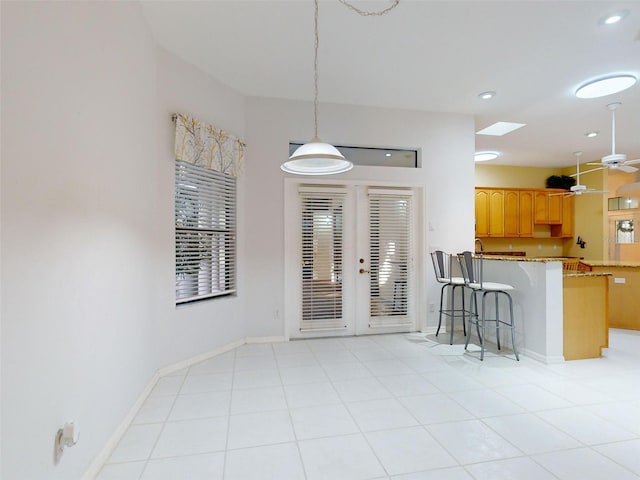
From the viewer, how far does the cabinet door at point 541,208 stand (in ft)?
24.4

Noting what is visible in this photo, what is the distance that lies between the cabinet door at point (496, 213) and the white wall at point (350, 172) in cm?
270

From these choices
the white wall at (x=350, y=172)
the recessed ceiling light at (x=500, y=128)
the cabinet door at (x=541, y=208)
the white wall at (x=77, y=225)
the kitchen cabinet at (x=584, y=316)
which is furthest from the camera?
the cabinet door at (x=541, y=208)

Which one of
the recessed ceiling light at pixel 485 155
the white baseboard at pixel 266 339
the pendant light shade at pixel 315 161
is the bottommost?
the white baseboard at pixel 266 339

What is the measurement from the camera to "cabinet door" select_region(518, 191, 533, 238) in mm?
7320

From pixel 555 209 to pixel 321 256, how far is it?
6.30 m

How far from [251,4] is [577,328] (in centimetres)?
451

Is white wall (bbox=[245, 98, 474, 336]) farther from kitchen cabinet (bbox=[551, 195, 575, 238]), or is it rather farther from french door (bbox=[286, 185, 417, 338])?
kitchen cabinet (bbox=[551, 195, 575, 238])

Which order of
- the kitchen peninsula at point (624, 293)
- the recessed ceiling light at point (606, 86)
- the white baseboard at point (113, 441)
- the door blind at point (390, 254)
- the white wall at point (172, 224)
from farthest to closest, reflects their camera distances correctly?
the kitchen peninsula at point (624, 293)
the door blind at point (390, 254)
the recessed ceiling light at point (606, 86)
the white wall at point (172, 224)
the white baseboard at point (113, 441)

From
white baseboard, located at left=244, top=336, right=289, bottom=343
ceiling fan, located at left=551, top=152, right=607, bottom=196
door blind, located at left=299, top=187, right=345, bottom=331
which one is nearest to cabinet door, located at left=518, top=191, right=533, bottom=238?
ceiling fan, located at left=551, top=152, right=607, bottom=196

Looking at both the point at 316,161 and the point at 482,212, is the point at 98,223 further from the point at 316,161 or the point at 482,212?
the point at 482,212

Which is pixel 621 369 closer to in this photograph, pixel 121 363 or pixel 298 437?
pixel 298 437

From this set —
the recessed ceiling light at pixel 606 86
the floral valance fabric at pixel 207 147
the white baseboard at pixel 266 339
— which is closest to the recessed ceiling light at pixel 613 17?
the recessed ceiling light at pixel 606 86

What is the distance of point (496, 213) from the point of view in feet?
23.6

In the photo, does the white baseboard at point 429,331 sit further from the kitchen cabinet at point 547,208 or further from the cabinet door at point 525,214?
the kitchen cabinet at point 547,208
